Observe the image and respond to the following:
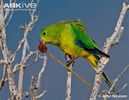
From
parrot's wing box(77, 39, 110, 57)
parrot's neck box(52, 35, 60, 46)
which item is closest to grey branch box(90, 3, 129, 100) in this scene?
parrot's wing box(77, 39, 110, 57)

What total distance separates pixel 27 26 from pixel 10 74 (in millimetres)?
168

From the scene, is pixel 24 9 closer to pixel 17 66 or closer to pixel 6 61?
pixel 17 66

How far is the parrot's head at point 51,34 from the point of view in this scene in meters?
1.06

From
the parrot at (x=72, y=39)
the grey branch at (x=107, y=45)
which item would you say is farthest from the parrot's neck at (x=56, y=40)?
the grey branch at (x=107, y=45)

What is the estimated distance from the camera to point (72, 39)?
112 cm

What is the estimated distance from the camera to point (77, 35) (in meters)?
1.09

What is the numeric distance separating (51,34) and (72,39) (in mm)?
75

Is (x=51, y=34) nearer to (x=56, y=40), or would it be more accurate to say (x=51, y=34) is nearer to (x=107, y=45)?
(x=56, y=40)

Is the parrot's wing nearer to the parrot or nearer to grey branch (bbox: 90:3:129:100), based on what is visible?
the parrot

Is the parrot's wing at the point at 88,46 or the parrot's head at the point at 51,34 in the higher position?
the parrot's head at the point at 51,34

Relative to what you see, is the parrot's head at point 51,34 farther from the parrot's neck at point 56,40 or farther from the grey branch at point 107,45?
the grey branch at point 107,45

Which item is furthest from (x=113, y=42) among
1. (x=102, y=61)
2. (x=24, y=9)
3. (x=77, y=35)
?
(x=24, y=9)

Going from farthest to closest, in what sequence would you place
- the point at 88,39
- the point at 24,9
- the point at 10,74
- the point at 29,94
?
the point at 24,9
the point at 88,39
the point at 29,94
the point at 10,74

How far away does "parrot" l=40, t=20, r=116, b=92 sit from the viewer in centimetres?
105
